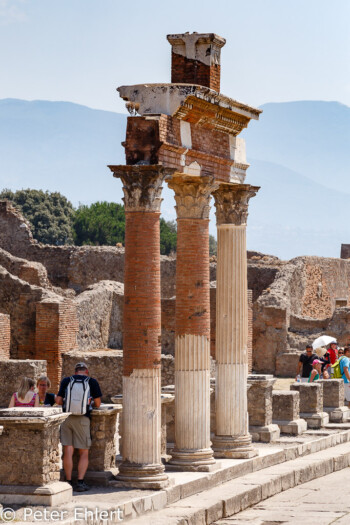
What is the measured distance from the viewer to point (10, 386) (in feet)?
71.2

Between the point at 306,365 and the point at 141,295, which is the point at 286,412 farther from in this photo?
the point at 141,295

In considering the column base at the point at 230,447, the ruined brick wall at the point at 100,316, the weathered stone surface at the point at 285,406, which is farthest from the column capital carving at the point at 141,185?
the ruined brick wall at the point at 100,316

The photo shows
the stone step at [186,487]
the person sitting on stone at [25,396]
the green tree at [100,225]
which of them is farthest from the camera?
the green tree at [100,225]

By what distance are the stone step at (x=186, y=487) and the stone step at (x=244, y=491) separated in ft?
0.18

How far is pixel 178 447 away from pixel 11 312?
1248 centimetres

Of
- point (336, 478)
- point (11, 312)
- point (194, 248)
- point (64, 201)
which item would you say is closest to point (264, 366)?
point (11, 312)

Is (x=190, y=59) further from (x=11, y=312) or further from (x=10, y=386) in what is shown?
(x=11, y=312)

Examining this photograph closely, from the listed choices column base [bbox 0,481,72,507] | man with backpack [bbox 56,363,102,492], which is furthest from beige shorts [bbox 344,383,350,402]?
column base [bbox 0,481,72,507]

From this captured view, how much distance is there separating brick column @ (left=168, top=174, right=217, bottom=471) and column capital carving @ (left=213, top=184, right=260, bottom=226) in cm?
112

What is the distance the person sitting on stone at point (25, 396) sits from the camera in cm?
1391

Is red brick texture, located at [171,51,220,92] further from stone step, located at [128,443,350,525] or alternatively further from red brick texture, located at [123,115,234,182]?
stone step, located at [128,443,350,525]

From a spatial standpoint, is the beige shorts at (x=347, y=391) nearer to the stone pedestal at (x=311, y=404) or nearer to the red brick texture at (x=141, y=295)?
the stone pedestal at (x=311, y=404)

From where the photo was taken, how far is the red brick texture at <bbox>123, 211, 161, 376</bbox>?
13148 millimetres

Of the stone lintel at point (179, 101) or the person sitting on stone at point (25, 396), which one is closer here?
the stone lintel at point (179, 101)
